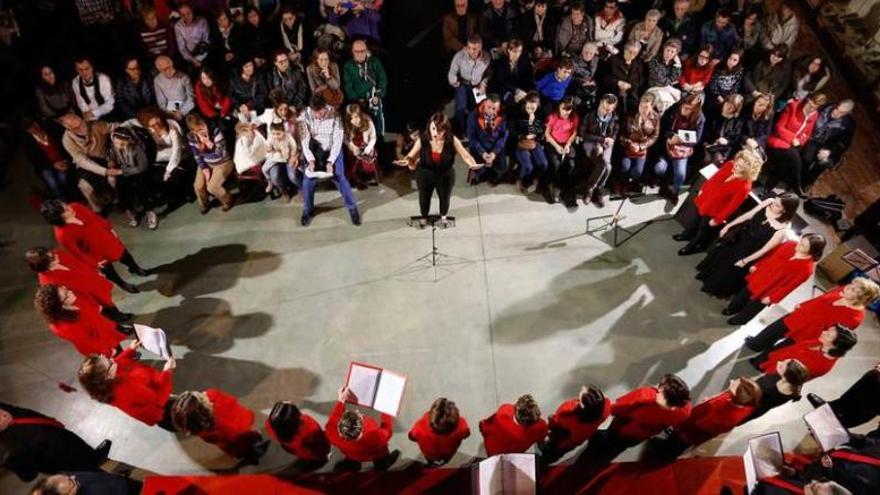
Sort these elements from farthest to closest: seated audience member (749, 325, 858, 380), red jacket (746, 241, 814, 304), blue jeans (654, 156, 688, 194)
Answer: blue jeans (654, 156, 688, 194) < red jacket (746, 241, 814, 304) < seated audience member (749, 325, 858, 380)

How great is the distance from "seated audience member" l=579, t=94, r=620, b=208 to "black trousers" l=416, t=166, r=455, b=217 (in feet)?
5.33

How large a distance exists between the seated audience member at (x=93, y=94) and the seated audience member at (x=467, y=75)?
12.0 ft

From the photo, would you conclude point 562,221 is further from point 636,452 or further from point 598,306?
point 636,452

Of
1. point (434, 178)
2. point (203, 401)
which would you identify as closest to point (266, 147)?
point (434, 178)

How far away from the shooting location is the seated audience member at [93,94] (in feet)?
19.0

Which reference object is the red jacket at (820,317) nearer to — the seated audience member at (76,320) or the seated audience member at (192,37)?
the seated audience member at (76,320)

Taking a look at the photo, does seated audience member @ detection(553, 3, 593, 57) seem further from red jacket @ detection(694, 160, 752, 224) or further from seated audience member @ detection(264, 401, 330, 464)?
seated audience member @ detection(264, 401, 330, 464)

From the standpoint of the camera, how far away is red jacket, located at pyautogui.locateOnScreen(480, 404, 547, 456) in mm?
3609

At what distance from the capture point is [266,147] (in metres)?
5.84

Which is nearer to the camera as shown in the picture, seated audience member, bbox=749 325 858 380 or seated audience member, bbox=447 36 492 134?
seated audience member, bbox=749 325 858 380

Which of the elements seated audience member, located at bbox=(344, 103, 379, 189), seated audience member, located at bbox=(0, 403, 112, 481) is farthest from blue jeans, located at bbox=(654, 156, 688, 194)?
seated audience member, located at bbox=(0, 403, 112, 481)

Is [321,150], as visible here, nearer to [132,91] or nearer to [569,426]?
[132,91]

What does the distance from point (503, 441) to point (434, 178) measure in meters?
2.65

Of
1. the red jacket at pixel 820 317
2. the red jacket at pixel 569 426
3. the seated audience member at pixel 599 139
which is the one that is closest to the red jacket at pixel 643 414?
the red jacket at pixel 569 426
